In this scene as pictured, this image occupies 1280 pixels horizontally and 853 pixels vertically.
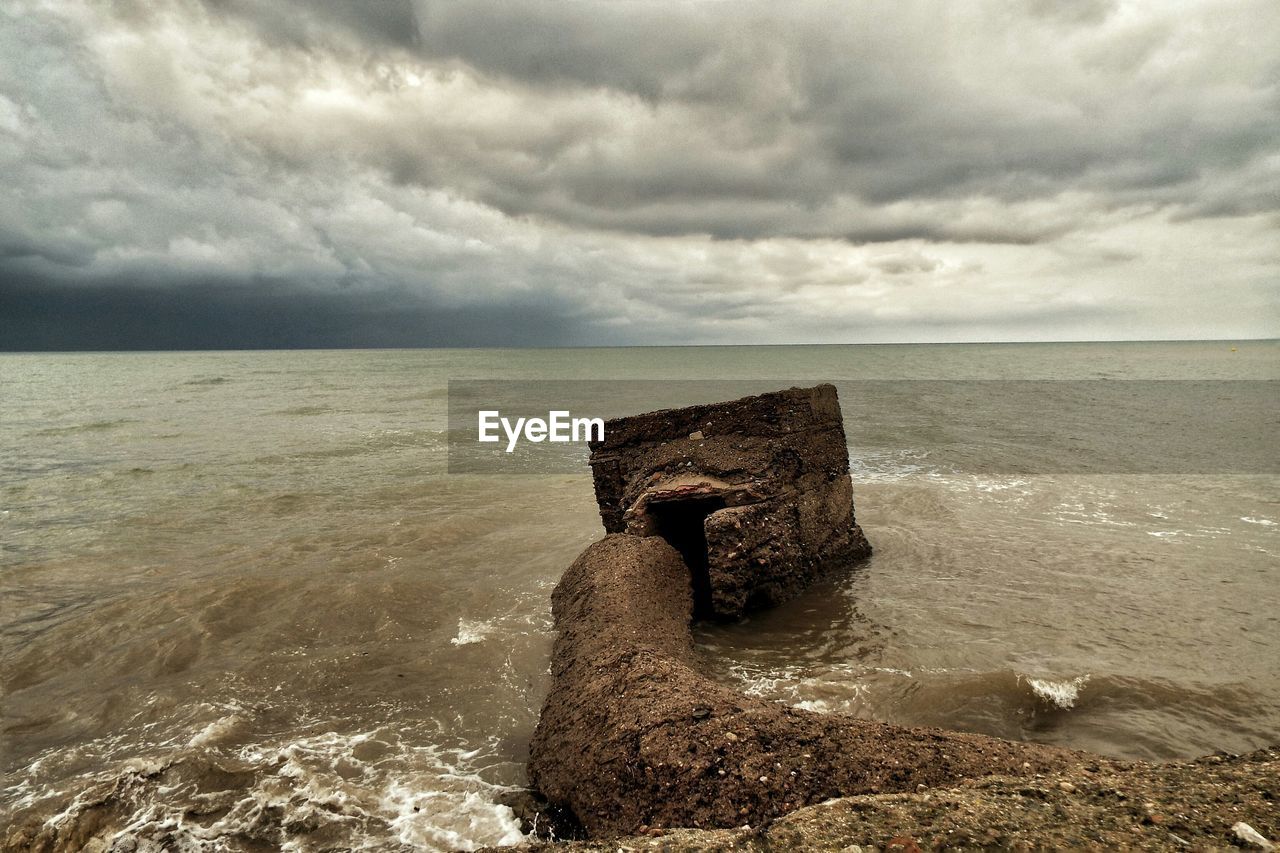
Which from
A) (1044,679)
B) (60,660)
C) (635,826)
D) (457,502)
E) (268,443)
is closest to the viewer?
(635,826)

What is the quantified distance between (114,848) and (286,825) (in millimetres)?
921

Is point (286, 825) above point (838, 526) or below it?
below

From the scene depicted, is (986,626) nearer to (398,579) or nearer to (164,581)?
(398,579)

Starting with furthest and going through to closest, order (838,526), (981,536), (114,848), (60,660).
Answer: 1. (981,536)
2. (838,526)
3. (60,660)
4. (114,848)

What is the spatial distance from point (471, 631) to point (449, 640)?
0.83ft

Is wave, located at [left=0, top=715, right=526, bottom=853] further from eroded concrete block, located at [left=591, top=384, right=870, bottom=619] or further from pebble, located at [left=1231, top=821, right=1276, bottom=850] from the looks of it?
pebble, located at [left=1231, top=821, right=1276, bottom=850]

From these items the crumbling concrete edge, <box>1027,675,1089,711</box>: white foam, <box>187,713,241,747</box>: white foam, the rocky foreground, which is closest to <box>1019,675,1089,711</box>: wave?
<box>1027,675,1089,711</box>: white foam

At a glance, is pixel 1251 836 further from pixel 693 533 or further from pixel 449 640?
pixel 449 640

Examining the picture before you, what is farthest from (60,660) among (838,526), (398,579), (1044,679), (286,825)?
(1044,679)

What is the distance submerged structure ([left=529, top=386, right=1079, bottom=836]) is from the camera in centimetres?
304

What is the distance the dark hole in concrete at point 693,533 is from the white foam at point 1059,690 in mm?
2851

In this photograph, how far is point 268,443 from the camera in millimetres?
19531

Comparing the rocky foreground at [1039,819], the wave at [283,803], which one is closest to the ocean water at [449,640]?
the wave at [283,803]

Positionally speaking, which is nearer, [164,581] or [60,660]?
[60,660]
